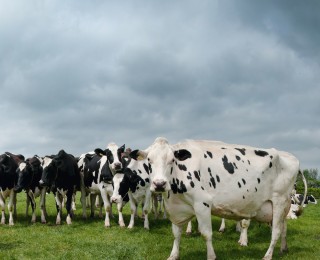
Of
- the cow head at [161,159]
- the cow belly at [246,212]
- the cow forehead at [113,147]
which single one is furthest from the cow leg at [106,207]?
the cow belly at [246,212]

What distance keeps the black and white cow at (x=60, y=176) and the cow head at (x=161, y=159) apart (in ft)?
24.2

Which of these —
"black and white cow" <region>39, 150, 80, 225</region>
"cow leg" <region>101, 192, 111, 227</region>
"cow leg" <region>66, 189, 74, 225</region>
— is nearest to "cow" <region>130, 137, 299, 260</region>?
"cow leg" <region>101, 192, 111, 227</region>

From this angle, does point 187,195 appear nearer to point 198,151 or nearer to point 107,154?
point 198,151

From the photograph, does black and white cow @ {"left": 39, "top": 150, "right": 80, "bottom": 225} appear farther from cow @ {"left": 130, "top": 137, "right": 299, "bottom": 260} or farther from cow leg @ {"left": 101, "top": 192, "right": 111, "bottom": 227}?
cow @ {"left": 130, "top": 137, "right": 299, "bottom": 260}

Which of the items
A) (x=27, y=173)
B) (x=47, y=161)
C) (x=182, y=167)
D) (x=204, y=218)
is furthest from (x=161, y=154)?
(x=27, y=173)

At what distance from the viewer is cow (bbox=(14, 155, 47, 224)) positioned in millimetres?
16991

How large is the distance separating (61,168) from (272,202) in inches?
367

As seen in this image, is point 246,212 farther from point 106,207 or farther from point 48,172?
point 48,172

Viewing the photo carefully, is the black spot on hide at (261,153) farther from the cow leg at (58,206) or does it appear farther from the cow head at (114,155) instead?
the cow leg at (58,206)

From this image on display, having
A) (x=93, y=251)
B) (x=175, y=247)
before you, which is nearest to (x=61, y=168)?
(x=93, y=251)

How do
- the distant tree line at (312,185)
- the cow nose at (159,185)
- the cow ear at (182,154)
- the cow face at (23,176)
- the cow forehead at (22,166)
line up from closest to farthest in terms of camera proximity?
the cow nose at (159,185) < the cow ear at (182,154) < the cow face at (23,176) < the cow forehead at (22,166) < the distant tree line at (312,185)

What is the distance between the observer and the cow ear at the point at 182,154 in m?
10.3

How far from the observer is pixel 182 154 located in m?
10.3

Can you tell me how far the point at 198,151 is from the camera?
1093cm
